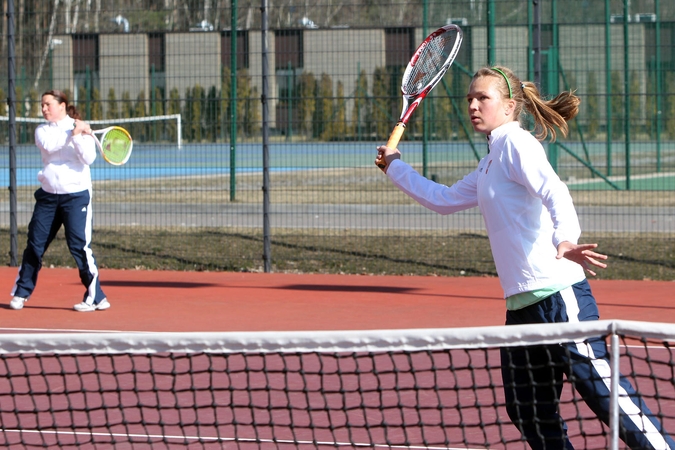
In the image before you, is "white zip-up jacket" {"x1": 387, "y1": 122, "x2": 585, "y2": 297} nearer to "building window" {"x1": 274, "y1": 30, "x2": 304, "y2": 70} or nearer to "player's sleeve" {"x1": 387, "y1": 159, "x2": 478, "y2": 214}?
"player's sleeve" {"x1": 387, "y1": 159, "x2": 478, "y2": 214}

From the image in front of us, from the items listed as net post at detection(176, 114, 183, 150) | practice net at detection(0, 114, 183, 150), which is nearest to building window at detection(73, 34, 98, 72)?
practice net at detection(0, 114, 183, 150)

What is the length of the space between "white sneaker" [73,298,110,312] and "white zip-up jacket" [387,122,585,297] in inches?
208

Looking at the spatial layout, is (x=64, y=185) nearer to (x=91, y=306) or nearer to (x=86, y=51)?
(x=91, y=306)

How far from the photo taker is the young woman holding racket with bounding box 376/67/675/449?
12.2ft

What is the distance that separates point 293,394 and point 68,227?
10.5 feet

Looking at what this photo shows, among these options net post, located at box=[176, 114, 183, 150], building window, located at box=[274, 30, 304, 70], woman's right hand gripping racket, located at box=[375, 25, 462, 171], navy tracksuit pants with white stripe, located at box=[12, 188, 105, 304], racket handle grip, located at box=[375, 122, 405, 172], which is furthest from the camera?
net post, located at box=[176, 114, 183, 150]

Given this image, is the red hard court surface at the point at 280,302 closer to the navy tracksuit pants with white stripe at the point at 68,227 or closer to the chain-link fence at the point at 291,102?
the navy tracksuit pants with white stripe at the point at 68,227

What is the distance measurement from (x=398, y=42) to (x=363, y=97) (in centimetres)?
74

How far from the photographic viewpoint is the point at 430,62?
5742mm

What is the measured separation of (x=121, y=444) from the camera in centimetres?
498

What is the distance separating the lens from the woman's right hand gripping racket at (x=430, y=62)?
549cm

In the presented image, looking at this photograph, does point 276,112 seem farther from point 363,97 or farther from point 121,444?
point 121,444

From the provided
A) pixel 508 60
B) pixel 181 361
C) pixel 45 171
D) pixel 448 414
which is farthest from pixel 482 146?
pixel 448 414

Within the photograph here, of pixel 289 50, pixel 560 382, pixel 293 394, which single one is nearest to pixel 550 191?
pixel 560 382
